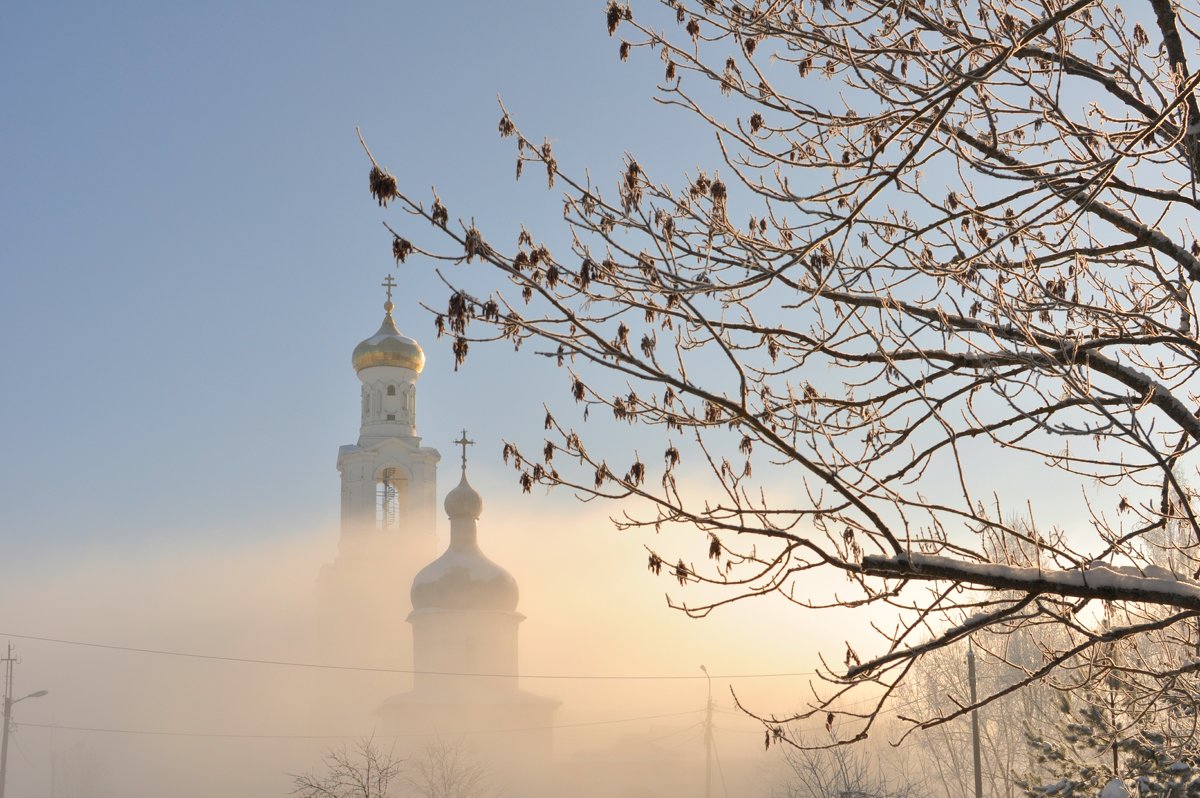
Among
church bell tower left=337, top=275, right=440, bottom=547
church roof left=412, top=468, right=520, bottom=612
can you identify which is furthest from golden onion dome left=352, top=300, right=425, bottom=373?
church roof left=412, top=468, right=520, bottom=612

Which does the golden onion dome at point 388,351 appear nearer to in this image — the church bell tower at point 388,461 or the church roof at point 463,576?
the church bell tower at point 388,461

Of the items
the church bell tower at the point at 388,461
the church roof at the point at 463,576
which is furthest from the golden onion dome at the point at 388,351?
the church roof at the point at 463,576

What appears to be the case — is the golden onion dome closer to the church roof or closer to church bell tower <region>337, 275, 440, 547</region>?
church bell tower <region>337, 275, 440, 547</region>

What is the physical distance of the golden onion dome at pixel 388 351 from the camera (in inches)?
2042

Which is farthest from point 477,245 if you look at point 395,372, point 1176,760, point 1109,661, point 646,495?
point 395,372

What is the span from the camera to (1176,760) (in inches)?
488

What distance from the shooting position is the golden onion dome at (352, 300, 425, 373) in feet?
170

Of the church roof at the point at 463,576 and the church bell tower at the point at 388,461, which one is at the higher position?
the church bell tower at the point at 388,461

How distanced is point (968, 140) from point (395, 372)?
152 ft

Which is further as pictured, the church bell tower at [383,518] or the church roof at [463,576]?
the church bell tower at [383,518]

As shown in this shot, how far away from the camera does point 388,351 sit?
2044 inches

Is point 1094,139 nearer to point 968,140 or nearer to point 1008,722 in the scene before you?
point 968,140

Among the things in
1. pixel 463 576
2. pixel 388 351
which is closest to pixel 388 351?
pixel 388 351

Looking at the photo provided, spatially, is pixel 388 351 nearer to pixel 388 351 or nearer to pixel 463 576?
pixel 388 351
